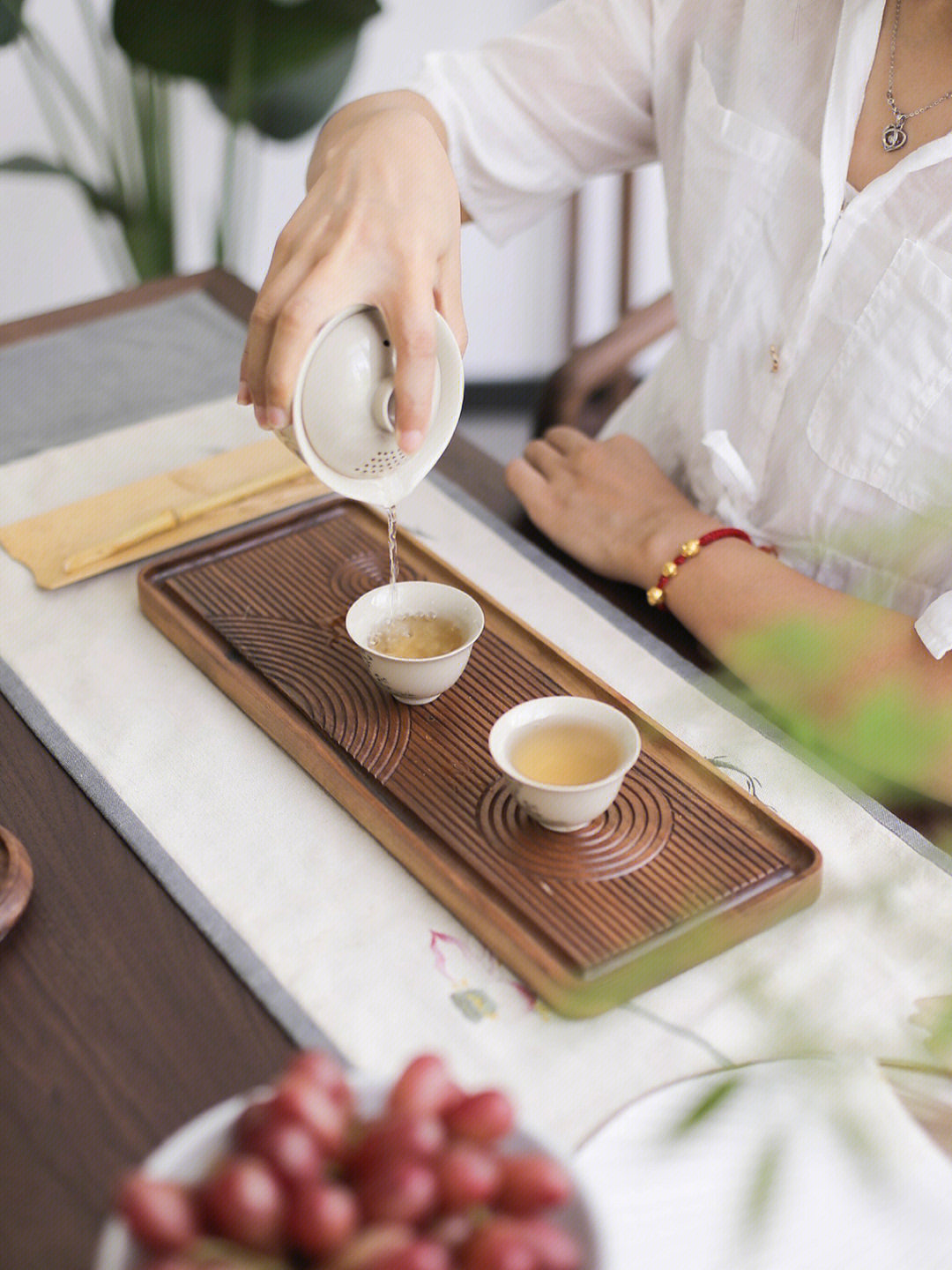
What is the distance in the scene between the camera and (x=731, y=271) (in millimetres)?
1177

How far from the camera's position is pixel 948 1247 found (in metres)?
0.59

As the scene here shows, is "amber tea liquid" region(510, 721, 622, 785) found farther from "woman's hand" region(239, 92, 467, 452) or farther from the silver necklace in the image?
the silver necklace

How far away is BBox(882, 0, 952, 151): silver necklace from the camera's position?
3.45 ft

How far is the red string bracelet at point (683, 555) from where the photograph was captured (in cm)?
106

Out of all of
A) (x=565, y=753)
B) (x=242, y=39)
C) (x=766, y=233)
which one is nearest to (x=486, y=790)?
(x=565, y=753)

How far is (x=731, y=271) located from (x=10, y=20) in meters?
1.36

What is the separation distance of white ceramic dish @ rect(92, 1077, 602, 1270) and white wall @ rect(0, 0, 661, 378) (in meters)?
2.21

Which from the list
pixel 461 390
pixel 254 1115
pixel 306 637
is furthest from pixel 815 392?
pixel 254 1115

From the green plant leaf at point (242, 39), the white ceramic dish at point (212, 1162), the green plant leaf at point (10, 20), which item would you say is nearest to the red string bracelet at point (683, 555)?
the white ceramic dish at point (212, 1162)

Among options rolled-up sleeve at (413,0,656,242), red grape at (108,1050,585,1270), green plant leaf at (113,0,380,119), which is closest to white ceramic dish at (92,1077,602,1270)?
red grape at (108,1050,585,1270)

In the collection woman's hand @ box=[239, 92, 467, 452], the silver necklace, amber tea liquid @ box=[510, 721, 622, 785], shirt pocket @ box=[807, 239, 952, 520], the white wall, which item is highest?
the silver necklace

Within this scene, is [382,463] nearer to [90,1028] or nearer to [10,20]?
[90,1028]

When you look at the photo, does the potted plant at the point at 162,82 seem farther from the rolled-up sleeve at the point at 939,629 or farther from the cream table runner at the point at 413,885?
the rolled-up sleeve at the point at 939,629

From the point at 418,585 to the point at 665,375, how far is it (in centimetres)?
52
